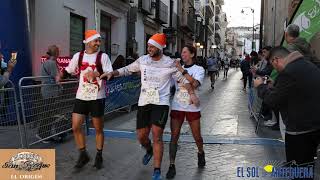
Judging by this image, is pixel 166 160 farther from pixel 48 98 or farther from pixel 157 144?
pixel 48 98

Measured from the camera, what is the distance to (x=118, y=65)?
12867 mm

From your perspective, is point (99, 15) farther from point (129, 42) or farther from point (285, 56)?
point (285, 56)

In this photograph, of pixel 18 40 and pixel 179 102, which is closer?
pixel 179 102

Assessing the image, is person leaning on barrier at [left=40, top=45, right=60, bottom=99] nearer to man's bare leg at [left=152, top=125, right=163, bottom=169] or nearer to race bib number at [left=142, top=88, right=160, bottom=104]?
race bib number at [left=142, top=88, right=160, bottom=104]

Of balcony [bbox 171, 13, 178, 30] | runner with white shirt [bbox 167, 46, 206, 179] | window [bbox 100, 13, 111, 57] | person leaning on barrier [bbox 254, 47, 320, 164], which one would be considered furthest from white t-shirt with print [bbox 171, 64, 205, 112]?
balcony [bbox 171, 13, 178, 30]

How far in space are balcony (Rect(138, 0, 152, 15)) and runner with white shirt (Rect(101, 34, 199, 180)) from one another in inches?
720

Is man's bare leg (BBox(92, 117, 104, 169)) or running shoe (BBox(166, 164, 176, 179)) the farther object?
man's bare leg (BBox(92, 117, 104, 169))

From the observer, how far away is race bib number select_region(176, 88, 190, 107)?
6613mm

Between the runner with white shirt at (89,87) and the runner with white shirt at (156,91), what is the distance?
2.25 feet

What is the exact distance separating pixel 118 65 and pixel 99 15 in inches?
248

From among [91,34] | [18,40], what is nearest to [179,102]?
[91,34]

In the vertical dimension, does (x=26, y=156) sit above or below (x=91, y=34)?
below

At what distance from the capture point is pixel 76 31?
16.7 m

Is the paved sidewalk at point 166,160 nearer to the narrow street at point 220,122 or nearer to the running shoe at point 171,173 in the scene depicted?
the running shoe at point 171,173
